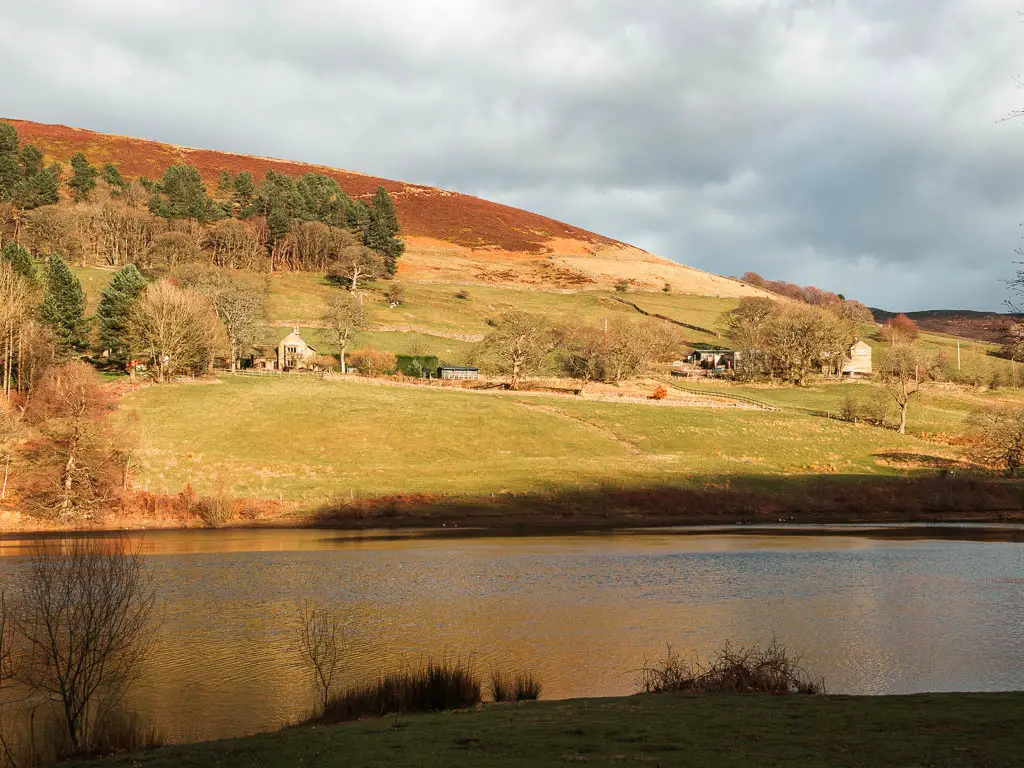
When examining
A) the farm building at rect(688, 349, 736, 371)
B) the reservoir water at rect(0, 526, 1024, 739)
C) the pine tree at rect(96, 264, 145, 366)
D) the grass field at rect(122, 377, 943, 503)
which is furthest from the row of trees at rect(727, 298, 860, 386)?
the pine tree at rect(96, 264, 145, 366)

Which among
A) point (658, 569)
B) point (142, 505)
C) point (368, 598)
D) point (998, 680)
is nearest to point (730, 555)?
point (658, 569)

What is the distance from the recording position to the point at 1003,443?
7400 centimetres

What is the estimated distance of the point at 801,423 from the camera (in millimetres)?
90875

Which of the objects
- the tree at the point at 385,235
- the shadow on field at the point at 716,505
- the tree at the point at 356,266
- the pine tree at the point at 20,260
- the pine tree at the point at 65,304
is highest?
the tree at the point at 385,235

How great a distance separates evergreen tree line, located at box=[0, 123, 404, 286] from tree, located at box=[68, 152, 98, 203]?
0.27 metres

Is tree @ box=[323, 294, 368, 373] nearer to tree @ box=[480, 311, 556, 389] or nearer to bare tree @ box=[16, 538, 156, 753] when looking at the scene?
tree @ box=[480, 311, 556, 389]

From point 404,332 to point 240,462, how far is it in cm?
7472

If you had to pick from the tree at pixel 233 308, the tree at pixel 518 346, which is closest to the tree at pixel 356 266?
the tree at pixel 233 308

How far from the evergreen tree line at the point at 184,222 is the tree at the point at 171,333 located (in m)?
52.0

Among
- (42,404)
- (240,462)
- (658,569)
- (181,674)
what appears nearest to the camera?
(181,674)

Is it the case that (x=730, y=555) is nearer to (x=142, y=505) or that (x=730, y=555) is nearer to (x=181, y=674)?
(x=181, y=674)

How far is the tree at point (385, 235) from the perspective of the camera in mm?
187000

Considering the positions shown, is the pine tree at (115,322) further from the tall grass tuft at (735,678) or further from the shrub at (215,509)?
the tall grass tuft at (735,678)

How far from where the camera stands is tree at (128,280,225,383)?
90.7 m
